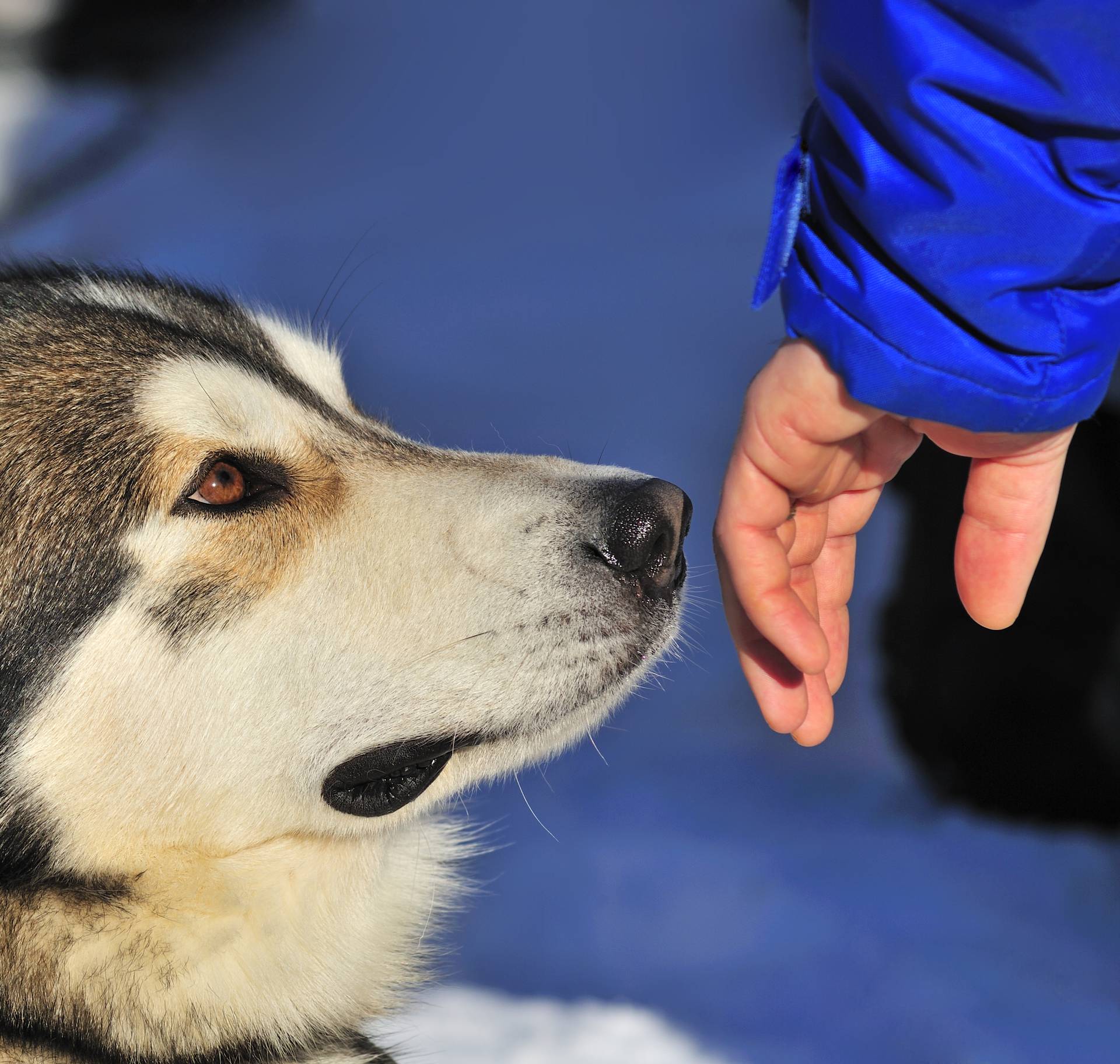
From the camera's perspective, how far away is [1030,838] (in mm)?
2857

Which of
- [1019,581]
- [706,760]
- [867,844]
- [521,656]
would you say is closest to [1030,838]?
[867,844]

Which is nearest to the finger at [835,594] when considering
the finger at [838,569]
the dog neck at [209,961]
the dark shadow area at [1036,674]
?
the finger at [838,569]

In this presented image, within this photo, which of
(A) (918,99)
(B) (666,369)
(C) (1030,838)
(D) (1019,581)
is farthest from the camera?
(B) (666,369)

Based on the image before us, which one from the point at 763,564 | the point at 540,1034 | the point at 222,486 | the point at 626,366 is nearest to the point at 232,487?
the point at 222,486

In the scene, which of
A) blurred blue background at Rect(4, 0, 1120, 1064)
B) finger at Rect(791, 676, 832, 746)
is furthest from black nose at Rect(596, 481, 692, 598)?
blurred blue background at Rect(4, 0, 1120, 1064)

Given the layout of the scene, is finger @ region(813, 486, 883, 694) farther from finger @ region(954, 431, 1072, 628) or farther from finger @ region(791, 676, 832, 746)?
finger @ region(954, 431, 1072, 628)

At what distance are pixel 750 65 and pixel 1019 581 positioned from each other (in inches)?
91.4

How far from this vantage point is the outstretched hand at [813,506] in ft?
4.84

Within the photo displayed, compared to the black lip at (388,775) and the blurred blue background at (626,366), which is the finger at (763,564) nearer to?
the black lip at (388,775)

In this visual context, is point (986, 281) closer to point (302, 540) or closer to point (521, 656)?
point (521, 656)

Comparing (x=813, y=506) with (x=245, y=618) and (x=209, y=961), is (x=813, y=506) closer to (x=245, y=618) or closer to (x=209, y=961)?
(x=245, y=618)

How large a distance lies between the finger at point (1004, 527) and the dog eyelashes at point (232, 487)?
1001 mm

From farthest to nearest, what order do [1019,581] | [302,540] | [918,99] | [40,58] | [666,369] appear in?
1. [40,58]
2. [666,369]
3. [302,540]
4. [1019,581]
5. [918,99]

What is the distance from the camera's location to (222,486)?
1.66 metres
